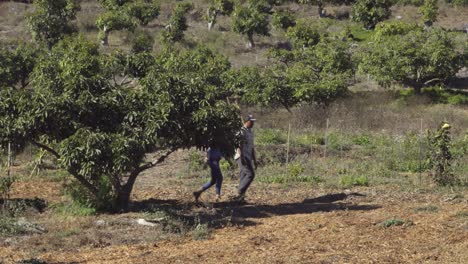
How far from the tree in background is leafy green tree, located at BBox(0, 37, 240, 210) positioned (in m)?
33.1

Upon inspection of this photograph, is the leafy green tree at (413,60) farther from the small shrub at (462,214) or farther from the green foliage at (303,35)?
the small shrub at (462,214)

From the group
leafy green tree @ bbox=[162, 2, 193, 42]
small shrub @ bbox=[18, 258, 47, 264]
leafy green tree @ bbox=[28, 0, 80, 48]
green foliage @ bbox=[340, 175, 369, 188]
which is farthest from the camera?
leafy green tree @ bbox=[162, 2, 193, 42]

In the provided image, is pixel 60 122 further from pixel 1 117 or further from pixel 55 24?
pixel 55 24

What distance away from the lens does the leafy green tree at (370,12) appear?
5294 centimetres

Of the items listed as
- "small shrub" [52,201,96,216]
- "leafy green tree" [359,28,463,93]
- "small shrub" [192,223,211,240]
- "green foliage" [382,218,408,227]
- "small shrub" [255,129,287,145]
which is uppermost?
"leafy green tree" [359,28,463,93]

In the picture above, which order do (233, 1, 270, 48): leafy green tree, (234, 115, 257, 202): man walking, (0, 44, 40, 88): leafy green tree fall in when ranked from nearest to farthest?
(234, 115, 257, 202): man walking, (0, 44, 40, 88): leafy green tree, (233, 1, 270, 48): leafy green tree

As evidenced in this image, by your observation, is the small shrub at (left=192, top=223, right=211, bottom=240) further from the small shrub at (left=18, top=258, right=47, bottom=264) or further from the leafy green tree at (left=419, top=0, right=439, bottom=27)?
the leafy green tree at (left=419, top=0, right=439, bottom=27)

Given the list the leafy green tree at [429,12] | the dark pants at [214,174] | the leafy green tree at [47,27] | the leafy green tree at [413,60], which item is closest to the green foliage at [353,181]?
the dark pants at [214,174]

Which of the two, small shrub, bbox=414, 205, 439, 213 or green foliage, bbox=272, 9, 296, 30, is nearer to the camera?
small shrub, bbox=414, 205, 439, 213

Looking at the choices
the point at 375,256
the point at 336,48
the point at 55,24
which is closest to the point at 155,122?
the point at 375,256

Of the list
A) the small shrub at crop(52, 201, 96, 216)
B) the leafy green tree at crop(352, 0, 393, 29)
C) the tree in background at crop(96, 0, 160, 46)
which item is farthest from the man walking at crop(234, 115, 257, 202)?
the leafy green tree at crop(352, 0, 393, 29)

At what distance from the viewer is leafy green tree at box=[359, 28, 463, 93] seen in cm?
3638

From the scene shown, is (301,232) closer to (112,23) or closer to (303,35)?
(112,23)

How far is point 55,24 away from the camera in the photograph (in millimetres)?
40938
